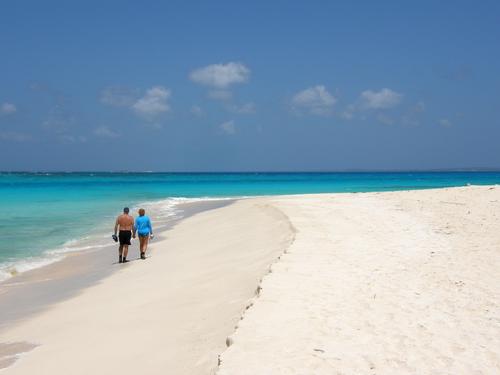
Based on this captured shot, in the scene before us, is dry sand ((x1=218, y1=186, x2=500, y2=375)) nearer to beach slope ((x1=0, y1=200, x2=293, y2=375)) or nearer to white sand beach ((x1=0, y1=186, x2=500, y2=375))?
white sand beach ((x1=0, y1=186, x2=500, y2=375))

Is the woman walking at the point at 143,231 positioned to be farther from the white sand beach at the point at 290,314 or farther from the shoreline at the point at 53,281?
the white sand beach at the point at 290,314

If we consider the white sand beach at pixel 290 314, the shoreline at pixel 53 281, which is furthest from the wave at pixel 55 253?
the white sand beach at pixel 290 314

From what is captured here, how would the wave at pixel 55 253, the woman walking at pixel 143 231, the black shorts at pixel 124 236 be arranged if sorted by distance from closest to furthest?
the wave at pixel 55 253 → the black shorts at pixel 124 236 → the woman walking at pixel 143 231

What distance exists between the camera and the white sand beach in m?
5.39

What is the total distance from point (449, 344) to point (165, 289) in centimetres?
572

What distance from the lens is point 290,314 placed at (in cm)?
656

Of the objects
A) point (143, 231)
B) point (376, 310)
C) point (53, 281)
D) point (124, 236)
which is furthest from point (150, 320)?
point (143, 231)

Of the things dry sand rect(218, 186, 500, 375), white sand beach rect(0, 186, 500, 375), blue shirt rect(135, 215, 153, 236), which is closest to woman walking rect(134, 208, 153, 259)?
blue shirt rect(135, 215, 153, 236)

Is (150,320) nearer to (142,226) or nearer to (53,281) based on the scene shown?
(53,281)

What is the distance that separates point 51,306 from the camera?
9.57 meters

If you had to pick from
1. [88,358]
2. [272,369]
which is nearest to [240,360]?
[272,369]

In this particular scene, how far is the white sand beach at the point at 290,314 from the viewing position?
5.39 m

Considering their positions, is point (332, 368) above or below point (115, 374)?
above

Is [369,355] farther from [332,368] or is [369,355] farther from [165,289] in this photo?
[165,289]
